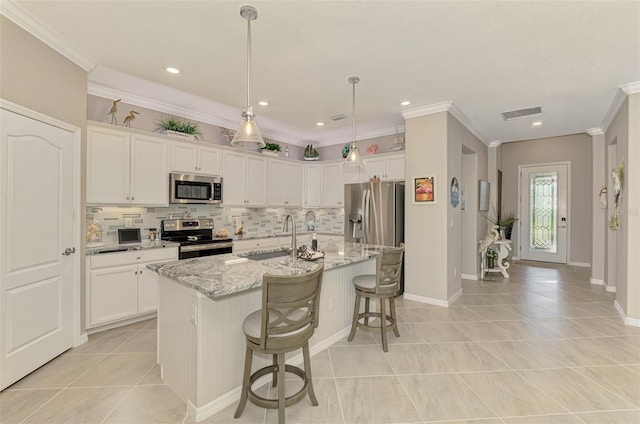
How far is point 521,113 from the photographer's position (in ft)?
14.9

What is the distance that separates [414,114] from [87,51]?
388cm

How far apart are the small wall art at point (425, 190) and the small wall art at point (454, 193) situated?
286 mm

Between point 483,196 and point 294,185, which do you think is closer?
point 294,185

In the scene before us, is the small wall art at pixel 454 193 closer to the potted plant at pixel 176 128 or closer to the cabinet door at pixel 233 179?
the cabinet door at pixel 233 179

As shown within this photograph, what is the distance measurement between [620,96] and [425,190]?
8.47 feet

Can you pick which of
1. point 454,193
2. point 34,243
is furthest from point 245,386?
point 454,193

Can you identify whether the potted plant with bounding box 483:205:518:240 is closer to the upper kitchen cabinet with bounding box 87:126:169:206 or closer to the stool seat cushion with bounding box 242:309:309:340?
the stool seat cushion with bounding box 242:309:309:340

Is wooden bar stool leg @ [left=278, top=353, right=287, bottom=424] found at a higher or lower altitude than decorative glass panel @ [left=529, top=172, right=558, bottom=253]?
lower

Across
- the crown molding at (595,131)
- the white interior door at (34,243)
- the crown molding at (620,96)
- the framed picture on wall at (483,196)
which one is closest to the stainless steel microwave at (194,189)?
the white interior door at (34,243)

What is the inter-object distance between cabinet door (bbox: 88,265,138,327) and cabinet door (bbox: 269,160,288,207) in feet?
8.42

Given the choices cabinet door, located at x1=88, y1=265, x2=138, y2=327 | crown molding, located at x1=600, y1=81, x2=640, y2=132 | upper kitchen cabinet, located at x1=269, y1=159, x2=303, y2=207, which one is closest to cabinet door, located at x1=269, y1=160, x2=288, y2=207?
upper kitchen cabinet, located at x1=269, y1=159, x2=303, y2=207

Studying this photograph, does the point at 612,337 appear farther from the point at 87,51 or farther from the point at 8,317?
the point at 87,51

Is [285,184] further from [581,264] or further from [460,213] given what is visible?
[581,264]

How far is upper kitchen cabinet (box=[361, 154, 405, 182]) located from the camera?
485cm
